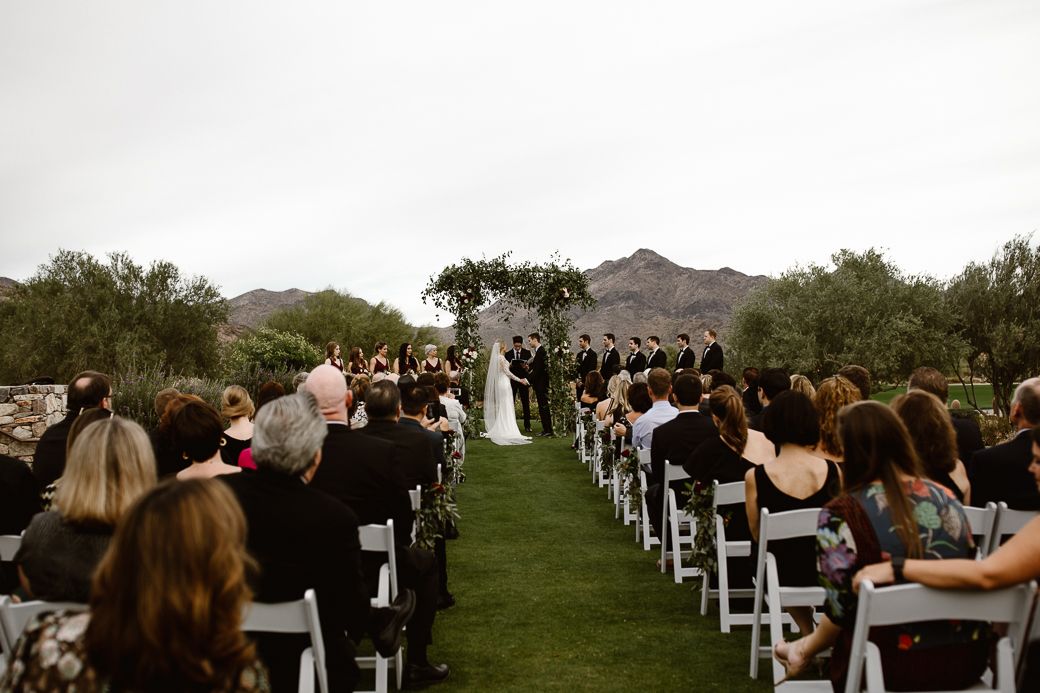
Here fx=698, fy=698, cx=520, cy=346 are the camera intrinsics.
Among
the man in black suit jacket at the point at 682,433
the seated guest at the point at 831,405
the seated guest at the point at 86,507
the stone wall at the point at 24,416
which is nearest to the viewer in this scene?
the seated guest at the point at 86,507

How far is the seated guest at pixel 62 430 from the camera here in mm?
3818

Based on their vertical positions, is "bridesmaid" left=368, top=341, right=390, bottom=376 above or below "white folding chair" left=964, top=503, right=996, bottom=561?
above

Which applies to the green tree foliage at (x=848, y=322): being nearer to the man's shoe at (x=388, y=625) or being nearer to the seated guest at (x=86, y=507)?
the man's shoe at (x=388, y=625)

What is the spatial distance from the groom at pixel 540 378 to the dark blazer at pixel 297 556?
463 inches

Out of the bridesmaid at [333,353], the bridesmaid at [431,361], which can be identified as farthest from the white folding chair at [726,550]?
the bridesmaid at [431,361]

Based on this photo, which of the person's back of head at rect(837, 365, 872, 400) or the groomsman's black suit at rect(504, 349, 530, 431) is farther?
the groomsman's black suit at rect(504, 349, 530, 431)

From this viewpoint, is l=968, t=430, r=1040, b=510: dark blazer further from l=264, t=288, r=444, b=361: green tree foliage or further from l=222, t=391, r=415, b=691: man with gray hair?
l=264, t=288, r=444, b=361: green tree foliage

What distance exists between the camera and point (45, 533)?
2.08 metres

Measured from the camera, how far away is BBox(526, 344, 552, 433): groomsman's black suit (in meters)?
14.2

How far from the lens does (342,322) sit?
44312 millimetres

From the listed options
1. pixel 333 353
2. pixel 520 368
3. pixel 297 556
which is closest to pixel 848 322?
pixel 520 368

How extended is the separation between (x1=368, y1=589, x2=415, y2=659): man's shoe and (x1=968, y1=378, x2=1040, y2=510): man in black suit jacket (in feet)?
9.17

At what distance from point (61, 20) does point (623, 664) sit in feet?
34.6

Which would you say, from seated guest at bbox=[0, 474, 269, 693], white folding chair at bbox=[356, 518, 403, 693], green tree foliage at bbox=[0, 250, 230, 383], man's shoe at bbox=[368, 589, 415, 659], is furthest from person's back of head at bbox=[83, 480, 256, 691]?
green tree foliage at bbox=[0, 250, 230, 383]
